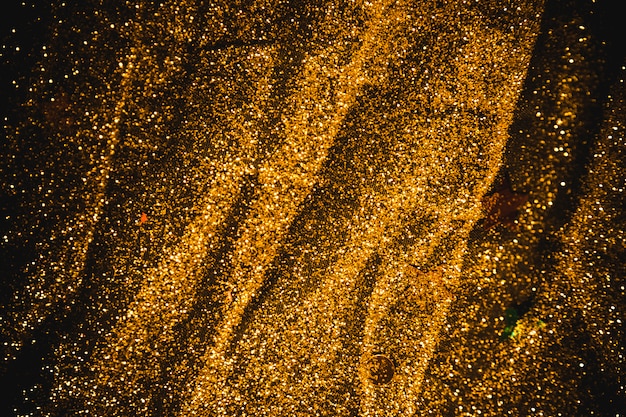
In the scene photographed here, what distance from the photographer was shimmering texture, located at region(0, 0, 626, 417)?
0.56 meters

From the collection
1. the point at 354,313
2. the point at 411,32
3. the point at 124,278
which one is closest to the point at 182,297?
the point at 124,278

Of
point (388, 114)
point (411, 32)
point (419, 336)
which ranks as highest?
point (411, 32)

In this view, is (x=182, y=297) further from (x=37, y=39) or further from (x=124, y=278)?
(x=37, y=39)

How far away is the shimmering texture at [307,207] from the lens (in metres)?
0.56

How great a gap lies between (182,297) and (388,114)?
478 millimetres

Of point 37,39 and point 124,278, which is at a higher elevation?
point 37,39

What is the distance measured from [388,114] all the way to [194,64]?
35 centimetres

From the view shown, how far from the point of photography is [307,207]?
0.59 m

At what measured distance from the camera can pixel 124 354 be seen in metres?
0.57

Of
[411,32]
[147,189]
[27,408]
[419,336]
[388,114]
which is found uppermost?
[411,32]

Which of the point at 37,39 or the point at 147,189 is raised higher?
the point at 37,39

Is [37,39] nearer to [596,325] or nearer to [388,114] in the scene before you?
[388,114]

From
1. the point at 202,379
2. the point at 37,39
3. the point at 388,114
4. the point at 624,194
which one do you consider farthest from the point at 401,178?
the point at 37,39

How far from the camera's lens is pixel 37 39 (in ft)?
1.85
